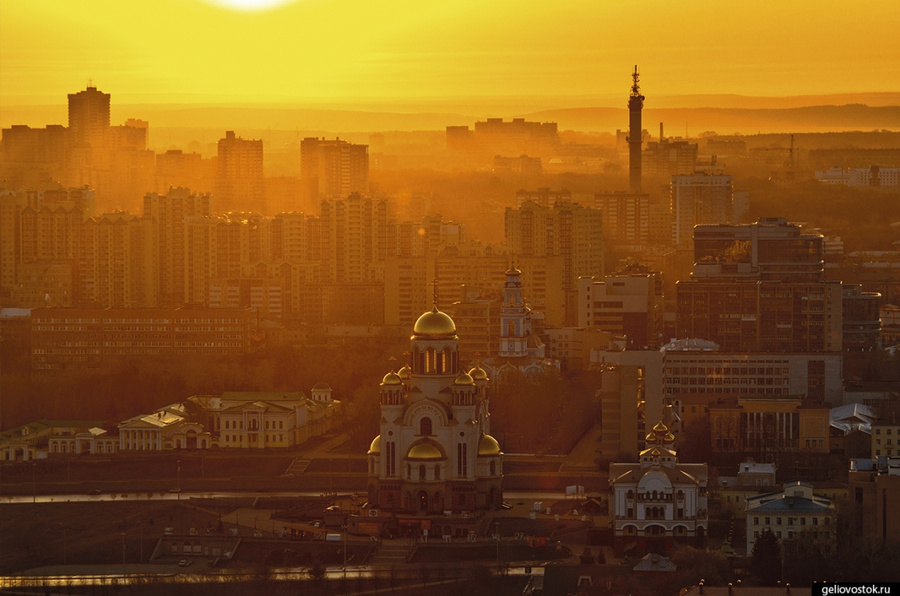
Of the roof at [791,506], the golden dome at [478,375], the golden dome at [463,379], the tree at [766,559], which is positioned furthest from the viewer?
the golden dome at [478,375]

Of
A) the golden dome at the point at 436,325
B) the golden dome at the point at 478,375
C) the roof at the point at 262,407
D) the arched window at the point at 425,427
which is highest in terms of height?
the golden dome at the point at 436,325

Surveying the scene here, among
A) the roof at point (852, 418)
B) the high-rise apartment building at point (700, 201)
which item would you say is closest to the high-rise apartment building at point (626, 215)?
the high-rise apartment building at point (700, 201)

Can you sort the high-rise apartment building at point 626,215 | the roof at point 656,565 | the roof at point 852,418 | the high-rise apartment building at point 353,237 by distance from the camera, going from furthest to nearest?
the high-rise apartment building at point 626,215 < the high-rise apartment building at point 353,237 < the roof at point 852,418 < the roof at point 656,565

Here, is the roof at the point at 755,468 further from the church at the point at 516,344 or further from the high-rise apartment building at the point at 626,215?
the high-rise apartment building at the point at 626,215

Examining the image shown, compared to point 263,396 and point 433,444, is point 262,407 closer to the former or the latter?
point 263,396

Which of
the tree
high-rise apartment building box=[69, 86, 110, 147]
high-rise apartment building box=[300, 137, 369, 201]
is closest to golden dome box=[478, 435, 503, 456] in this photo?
the tree

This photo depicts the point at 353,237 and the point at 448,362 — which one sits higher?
the point at 353,237

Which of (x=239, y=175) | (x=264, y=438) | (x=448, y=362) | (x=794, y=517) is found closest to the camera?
(x=794, y=517)

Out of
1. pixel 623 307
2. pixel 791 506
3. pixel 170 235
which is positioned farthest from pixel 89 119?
pixel 791 506
